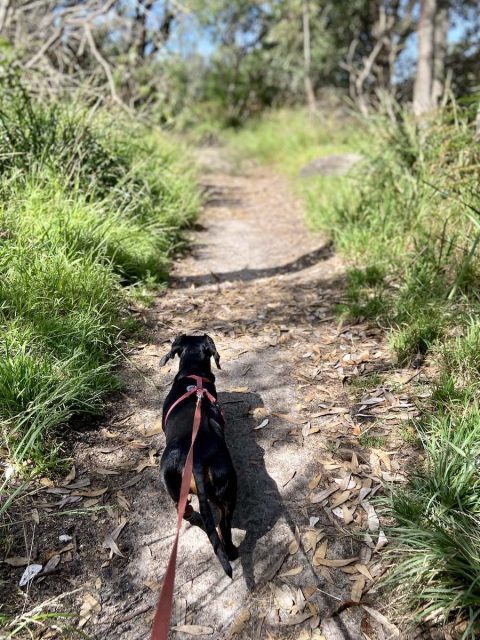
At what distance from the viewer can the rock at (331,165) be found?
25.2ft

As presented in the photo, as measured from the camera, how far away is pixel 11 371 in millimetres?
2553

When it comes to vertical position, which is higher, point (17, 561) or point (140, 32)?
point (140, 32)

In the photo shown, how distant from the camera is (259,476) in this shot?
2.49 metres

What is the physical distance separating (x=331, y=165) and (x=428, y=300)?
5099 millimetres

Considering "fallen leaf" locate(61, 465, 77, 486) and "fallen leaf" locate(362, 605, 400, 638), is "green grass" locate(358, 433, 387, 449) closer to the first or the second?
"fallen leaf" locate(362, 605, 400, 638)

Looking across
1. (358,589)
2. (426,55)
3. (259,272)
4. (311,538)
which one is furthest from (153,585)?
(426,55)

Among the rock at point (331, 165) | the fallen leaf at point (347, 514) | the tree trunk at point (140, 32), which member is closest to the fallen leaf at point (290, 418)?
the fallen leaf at point (347, 514)

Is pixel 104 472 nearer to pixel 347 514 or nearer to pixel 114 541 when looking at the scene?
pixel 114 541

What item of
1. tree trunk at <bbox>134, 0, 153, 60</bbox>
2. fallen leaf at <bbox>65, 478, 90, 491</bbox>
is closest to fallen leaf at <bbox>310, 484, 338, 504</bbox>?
fallen leaf at <bbox>65, 478, 90, 491</bbox>

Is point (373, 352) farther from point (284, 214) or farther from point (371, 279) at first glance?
point (284, 214)

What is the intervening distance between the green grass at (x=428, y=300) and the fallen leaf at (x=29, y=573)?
1.46 m

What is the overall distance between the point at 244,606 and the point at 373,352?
200 centimetres

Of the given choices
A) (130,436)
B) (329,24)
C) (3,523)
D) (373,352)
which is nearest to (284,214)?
(373,352)

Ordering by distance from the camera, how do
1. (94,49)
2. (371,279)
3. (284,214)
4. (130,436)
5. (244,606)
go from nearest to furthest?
(244,606) → (130,436) → (371,279) → (94,49) → (284,214)
